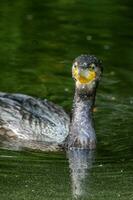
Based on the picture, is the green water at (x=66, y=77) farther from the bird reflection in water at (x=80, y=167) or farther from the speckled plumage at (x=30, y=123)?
the speckled plumage at (x=30, y=123)

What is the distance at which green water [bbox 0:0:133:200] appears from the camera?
10.2 metres

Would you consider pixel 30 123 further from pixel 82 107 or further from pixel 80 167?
pixel 80 167

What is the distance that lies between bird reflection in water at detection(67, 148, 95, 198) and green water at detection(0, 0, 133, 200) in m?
0.03

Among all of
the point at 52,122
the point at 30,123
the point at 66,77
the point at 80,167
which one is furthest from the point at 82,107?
the point at 66,77

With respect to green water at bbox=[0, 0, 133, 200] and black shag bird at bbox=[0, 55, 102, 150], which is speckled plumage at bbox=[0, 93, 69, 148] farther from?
green water at bbox=[0, 0, 133, 200]

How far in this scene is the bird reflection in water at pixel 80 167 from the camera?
10023mm

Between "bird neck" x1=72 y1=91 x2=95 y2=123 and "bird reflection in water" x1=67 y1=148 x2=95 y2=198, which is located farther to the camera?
"bird neck" x1=72 y1=91 x2=95 y2=123

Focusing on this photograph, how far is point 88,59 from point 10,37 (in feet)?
18.6

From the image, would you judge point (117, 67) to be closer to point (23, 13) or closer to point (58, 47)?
point (58, 47)

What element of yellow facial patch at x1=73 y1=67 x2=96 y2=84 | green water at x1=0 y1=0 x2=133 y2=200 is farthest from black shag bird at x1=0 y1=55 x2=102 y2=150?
green water at x1=0 y1=0 x2=133 y2=200

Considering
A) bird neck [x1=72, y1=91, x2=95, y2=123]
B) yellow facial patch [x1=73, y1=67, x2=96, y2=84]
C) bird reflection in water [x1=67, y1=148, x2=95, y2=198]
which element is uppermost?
yellow facial patch [x1=73, y1=67, x2=96, y2=84]

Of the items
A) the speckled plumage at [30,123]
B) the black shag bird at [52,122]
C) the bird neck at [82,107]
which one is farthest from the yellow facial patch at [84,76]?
the speckled plumage at [30,123]

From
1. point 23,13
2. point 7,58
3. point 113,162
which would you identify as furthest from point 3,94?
point 23,13

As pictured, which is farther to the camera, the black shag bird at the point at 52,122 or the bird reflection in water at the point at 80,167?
the black shag bird at the point at 52,122
